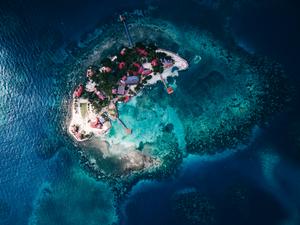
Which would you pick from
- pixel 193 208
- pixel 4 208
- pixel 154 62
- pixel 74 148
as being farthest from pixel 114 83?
pixel 4 208

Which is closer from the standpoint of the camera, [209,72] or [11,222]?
[209,72]

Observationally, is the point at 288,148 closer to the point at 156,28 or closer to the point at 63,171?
the point at 156,28

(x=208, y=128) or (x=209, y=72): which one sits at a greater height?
(x=209, y=72)

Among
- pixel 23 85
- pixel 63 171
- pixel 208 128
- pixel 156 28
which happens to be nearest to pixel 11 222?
pixel 63 171

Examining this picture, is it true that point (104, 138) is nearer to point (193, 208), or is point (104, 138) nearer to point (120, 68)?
point (120, 68)

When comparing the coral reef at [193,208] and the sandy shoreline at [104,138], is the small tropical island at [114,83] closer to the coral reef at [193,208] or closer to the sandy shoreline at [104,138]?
the sandy shoreline at [104,138]
